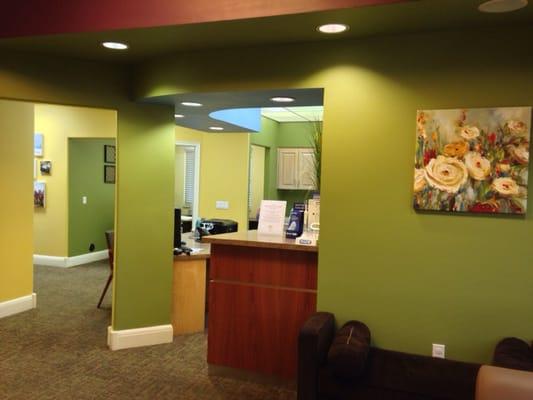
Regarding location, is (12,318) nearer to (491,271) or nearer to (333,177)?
(333,177)

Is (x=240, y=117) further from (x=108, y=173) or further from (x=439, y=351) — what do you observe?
(x=439, y=351)

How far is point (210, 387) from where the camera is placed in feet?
11.0

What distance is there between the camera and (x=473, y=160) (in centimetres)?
271

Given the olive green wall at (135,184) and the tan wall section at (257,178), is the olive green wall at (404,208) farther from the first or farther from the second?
the tan wall section at (257,178)

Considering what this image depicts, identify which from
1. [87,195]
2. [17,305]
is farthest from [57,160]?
[17,305]

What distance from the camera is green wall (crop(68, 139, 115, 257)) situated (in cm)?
732

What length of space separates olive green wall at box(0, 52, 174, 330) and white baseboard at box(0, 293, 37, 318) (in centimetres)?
160

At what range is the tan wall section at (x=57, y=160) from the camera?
23.2 ft

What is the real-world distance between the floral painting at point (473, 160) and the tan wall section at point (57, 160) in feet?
18.1

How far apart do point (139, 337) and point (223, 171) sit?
12.9 ft

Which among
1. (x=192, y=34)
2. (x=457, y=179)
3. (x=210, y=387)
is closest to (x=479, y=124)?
(x=457, y=179)

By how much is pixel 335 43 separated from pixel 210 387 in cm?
256

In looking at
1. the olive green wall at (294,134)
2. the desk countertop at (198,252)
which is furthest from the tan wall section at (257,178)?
the desk countertop at (198,252)

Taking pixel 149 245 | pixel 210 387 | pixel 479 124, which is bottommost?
pixel 210 387
